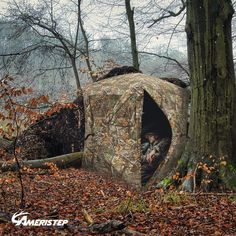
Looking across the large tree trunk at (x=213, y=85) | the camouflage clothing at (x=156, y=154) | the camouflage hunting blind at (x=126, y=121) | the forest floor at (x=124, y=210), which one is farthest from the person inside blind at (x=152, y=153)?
the large tree trunk at (x=213, y=85)

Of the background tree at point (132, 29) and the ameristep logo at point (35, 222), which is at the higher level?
the background tree at point (132, 29)

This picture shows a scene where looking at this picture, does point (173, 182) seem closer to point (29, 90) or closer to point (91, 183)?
point (91, 183)

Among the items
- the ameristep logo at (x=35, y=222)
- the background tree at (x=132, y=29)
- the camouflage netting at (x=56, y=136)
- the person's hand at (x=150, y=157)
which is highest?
the background tree at (x=132, y=29)

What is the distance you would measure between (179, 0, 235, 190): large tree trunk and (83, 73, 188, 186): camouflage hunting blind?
275cm

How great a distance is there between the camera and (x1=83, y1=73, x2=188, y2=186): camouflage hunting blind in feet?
31.0

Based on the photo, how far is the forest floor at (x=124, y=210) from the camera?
14.6 ft

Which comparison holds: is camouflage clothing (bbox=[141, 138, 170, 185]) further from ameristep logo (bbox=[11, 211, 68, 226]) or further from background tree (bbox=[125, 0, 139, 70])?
ameristep logo (bbox=[11, 211, 68, 226])

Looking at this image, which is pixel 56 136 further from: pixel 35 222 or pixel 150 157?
pixel 35 222

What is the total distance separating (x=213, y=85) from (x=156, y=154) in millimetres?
3902

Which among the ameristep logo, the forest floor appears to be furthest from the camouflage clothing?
the ameristep logo

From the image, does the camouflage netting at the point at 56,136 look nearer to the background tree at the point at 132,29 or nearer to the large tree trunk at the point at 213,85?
the background tree at the point at 132,29

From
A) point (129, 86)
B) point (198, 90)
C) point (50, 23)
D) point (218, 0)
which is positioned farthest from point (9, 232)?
point (50, 23)

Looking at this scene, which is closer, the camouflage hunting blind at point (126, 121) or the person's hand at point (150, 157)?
the camouflage hunting blind at point (126, 121)

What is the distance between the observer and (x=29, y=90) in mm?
4938
